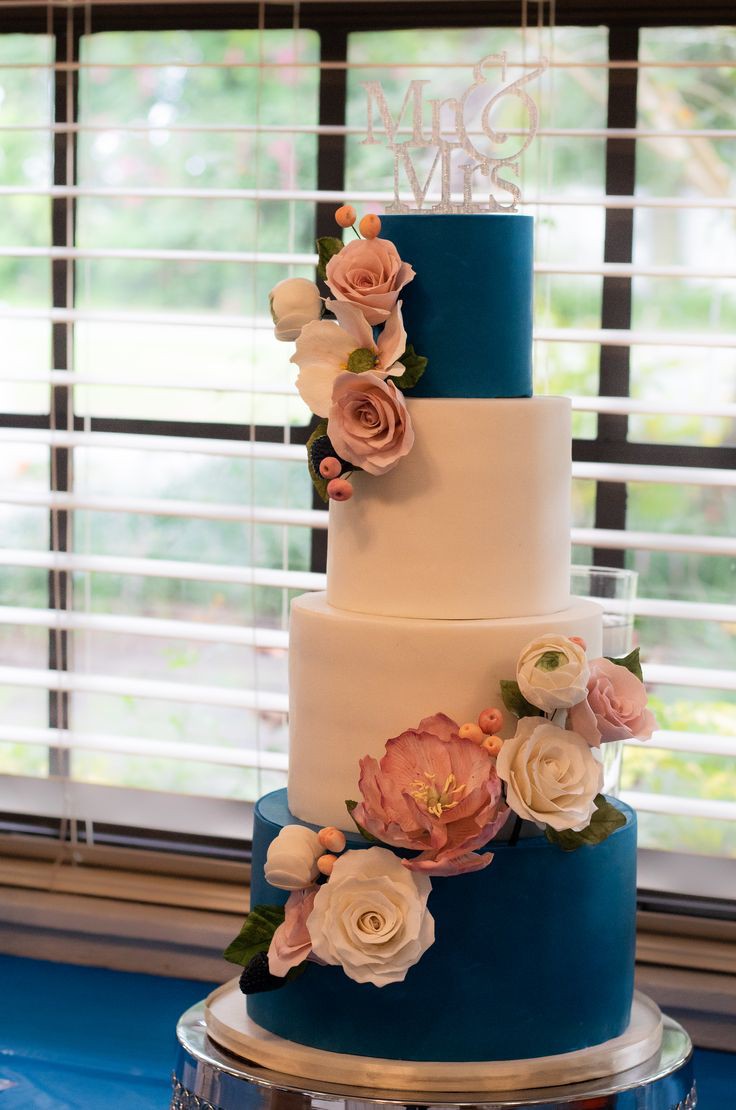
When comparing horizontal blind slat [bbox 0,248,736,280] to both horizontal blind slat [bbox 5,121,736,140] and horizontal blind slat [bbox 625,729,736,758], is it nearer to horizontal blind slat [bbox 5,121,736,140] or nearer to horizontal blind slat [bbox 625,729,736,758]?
horizontal blind slat [bbox 5,121,736,140]

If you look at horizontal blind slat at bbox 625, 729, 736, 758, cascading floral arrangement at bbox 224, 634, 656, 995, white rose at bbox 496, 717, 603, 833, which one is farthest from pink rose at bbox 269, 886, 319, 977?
horizontal blind slat at bbox 625, 729, 736, 758

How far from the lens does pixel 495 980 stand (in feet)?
3.71

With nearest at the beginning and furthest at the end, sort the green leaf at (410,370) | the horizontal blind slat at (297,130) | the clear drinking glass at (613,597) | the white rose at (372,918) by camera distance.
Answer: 1. the white rose at (372,918)
2. the green leaf at (410,370)
3. the clear drinking glass at (613,597)
4. the horizontal blind slat at (297,130)

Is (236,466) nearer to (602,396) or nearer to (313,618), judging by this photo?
(602,396)

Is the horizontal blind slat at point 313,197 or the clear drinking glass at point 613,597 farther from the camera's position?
the horizontal blind slat at point 313,197

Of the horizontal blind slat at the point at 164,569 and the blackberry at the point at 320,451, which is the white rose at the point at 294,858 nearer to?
the blackberry at the point at 320,451

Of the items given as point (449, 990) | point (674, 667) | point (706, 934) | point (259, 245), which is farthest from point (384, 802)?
point (259, 245)

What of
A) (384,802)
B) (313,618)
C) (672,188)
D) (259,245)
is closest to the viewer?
(384,802)

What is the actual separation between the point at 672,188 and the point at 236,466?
2.38ft

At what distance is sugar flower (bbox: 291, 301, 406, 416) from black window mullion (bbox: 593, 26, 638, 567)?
690 mm

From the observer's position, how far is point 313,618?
1.21 m

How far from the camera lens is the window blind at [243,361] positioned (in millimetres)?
1729

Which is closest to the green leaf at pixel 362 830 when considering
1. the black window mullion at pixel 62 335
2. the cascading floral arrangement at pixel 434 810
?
the cascading floral arrangement at pixel 434 810

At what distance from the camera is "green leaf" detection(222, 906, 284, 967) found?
1161mm
